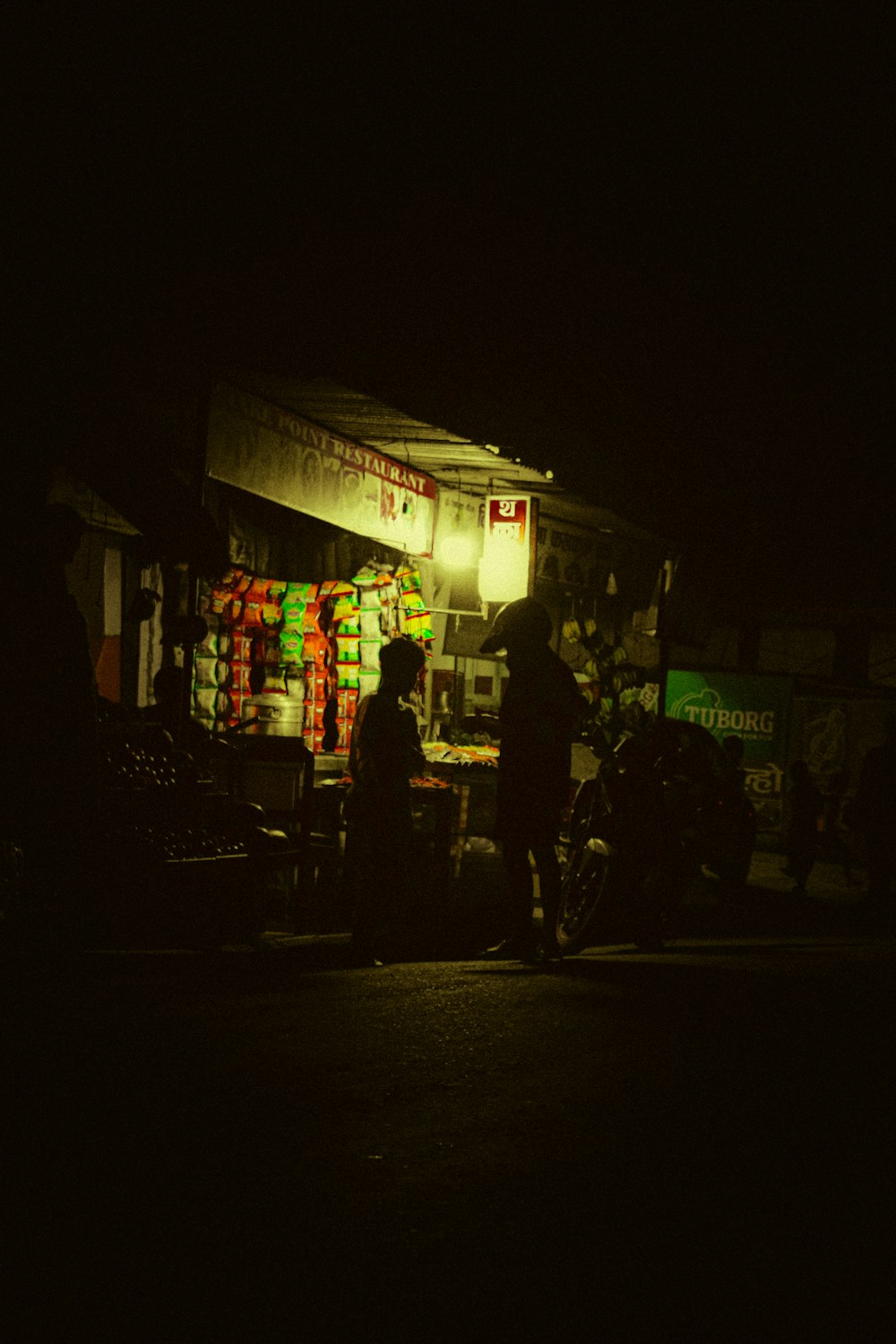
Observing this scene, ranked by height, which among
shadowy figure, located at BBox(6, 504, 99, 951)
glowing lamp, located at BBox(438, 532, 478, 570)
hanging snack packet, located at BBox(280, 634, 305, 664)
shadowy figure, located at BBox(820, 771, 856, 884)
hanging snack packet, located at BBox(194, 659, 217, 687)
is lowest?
shadowy figure, located at BBox(820, 771, 856, 884)

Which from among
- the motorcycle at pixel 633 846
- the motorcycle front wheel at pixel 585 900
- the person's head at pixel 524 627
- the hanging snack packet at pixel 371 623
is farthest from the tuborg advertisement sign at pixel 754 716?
the person's head at pixel 524 627

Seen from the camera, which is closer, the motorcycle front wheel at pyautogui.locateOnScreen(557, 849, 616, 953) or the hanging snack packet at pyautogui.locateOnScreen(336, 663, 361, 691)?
the motorcycle front wheel at pyautogui.locateOnScreen(557, 849, 616, 953)

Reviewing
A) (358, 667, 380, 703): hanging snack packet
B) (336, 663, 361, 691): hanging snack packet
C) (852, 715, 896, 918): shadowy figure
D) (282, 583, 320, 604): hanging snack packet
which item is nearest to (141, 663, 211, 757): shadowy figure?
(282, 583, 320, 604): hanging snack packet

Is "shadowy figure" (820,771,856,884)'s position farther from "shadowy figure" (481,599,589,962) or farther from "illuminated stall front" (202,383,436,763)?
"shadowy figure" (481,599,589,962)

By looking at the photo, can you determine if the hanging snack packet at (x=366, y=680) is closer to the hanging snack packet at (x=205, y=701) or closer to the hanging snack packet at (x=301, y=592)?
the hanging snack packet at (x=301, y=592)

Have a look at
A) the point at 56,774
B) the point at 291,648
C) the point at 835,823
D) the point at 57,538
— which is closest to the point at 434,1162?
the point at 56,774

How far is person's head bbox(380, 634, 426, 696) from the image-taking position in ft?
27.6

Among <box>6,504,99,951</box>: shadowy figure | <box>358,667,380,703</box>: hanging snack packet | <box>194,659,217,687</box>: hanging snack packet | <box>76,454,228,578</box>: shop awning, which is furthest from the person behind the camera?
<box>358,667,380,703</box>: hanging snack packet

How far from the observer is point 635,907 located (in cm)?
976

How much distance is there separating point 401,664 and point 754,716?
15.7 m

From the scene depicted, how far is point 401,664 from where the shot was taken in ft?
27.7

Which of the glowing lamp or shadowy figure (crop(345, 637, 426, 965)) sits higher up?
the glowing lamp

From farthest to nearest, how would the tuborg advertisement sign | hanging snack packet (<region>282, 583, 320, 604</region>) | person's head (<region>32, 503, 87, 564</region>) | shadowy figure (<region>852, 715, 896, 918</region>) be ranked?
1. the tuborg advertisement sign
2. hanging snack packet (<region>282, 583, 320, 604</region>)
3. shadowy figure (<region>852, 715, 896, 918</region>)
4. person's head (<region>32, 503, 87, 564</region>)

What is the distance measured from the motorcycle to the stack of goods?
362 centimetres
